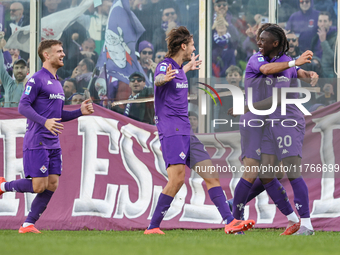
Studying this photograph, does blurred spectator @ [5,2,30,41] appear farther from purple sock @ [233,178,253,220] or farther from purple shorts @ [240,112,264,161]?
purple sock @ [233,178,253,220]

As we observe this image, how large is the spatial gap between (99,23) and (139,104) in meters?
1.44

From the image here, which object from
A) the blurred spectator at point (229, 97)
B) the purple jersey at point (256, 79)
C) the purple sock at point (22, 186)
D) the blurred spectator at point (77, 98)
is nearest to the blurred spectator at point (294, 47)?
the blurred spectator at point (229, 97)

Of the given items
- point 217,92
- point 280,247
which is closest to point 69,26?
point 217,92

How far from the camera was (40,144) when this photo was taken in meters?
5.33

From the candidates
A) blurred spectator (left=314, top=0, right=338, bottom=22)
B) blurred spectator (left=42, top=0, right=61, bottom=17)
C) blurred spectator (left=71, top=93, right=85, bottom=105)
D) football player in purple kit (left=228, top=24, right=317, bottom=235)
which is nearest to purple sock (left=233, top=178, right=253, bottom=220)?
football player in purple kit (left=228, top=24, right=317, bottom=235)

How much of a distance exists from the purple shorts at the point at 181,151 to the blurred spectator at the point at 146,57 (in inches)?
122

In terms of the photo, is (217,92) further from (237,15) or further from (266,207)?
(266,207)

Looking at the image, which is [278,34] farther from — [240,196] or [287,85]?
[240,196]

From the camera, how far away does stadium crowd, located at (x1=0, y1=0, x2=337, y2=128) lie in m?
7.27

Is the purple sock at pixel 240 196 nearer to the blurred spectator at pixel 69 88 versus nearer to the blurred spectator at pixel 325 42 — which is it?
the blurred spectator at pixel 325 42

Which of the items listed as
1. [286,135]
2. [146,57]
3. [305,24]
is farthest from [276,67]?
[146,57]

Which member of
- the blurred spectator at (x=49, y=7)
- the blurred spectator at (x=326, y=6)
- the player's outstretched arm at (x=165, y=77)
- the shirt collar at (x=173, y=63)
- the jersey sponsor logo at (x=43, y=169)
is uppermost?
the blurred spectator at (x=49, y=7)

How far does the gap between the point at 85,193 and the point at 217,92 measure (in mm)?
2378

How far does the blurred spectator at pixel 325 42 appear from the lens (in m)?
7.20
